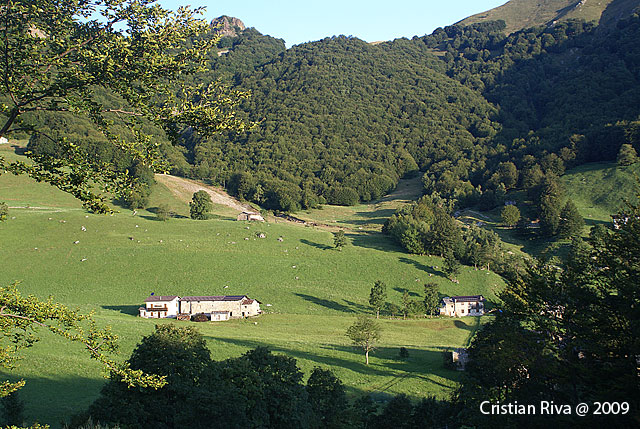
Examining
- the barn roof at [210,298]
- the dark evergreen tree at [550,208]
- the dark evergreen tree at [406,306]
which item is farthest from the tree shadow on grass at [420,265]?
the dark evergreen tree at [550,208]

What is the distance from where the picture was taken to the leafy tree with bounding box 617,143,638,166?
106 m

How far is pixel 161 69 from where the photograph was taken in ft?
30.0

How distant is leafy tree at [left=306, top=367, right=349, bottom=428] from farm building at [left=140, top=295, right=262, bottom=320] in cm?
3048

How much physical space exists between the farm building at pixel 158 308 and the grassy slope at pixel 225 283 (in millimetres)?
2327

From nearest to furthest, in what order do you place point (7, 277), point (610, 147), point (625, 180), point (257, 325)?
point (257, 325), point (7, 277), point (625, 180), point (610, 147)

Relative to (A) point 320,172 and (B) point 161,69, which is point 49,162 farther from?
(A) point 320,172

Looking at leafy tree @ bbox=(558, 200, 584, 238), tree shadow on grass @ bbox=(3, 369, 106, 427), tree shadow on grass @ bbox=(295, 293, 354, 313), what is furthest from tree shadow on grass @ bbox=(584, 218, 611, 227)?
tree shadow on grass @ bbox=(3, 369, 106, 427)

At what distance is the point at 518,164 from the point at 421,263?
274 feet

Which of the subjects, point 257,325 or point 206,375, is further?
point 257,325

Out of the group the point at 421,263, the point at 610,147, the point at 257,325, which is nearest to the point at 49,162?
the point at 257,325

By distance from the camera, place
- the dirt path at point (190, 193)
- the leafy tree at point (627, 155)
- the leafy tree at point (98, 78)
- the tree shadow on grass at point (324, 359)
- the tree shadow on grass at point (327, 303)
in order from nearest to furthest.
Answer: the leafy tree at point (98, 78) → the tree shadow on grass at point (324, 359) → the tree shadow on grass at point (327, 303) → the leafy tree at point (627, 155) → the dirt path at point (190, 193)

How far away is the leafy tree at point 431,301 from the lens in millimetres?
57094

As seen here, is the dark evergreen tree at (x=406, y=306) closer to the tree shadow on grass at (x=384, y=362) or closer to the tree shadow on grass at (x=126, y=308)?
the tree shadow on grass at (x=384, y=362)

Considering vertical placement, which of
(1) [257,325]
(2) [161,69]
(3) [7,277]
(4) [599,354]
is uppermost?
(2) [161,69]
